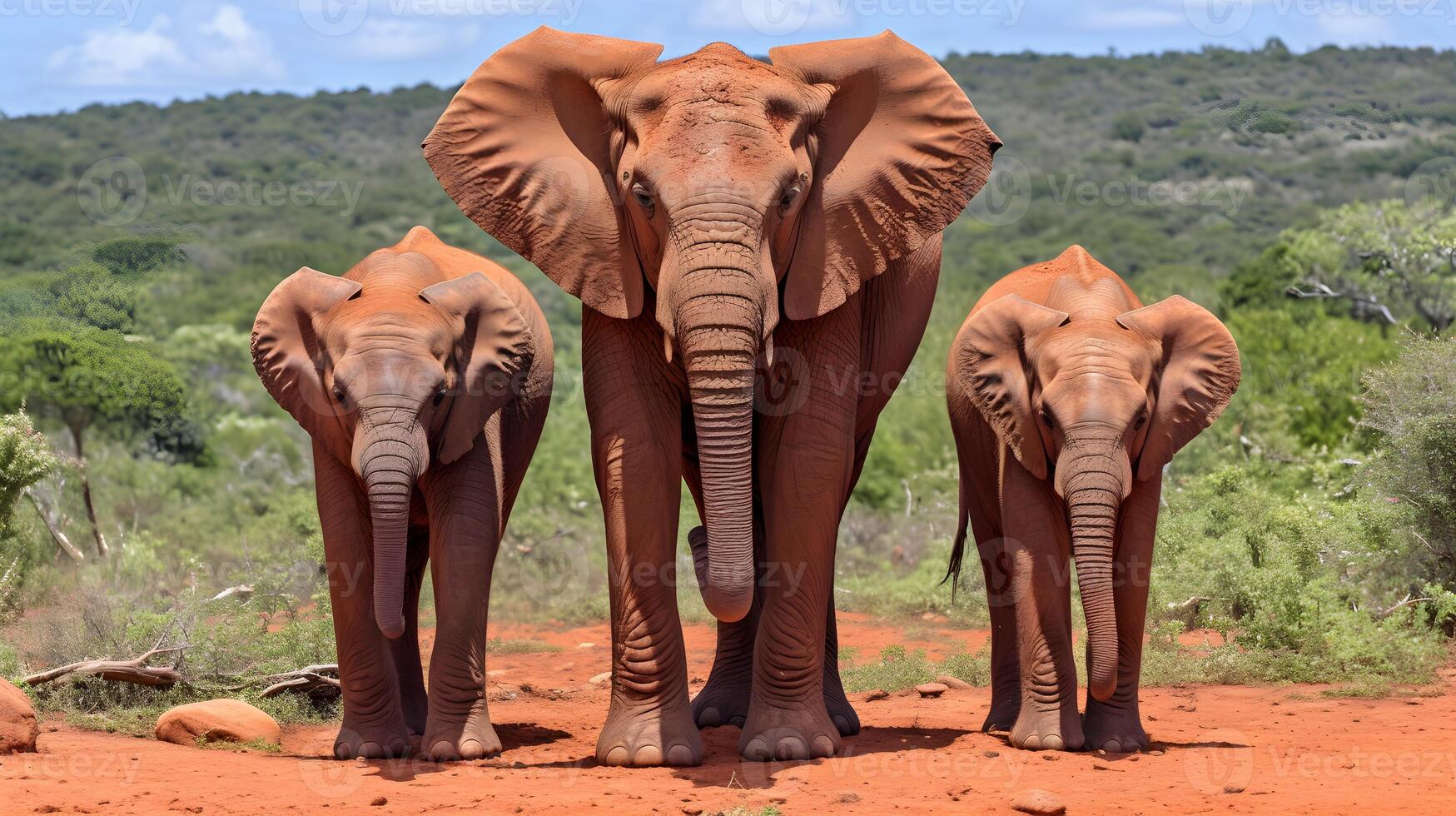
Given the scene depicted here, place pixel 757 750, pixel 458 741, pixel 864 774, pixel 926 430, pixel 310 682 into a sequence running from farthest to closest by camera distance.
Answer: pixel 926 430, pixel 310 682, pixel 458 741, pixel 757 750, pixel 864 774

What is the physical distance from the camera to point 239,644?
1105 centimetres

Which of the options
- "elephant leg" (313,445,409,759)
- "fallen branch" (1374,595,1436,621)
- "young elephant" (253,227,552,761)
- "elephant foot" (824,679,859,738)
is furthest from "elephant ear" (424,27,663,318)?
"fallen branch" (1374,595,1436,621)

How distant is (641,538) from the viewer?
845cm

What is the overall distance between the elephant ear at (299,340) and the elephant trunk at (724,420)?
6.73ft

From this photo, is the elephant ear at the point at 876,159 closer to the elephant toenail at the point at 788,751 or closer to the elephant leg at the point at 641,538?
the elephant leg at the point at 641,538

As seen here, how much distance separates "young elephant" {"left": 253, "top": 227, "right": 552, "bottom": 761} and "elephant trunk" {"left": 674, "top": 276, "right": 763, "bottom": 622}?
144 cm

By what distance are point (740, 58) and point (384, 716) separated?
3.73m

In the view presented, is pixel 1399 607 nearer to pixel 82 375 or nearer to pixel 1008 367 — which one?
pixel 1008 367

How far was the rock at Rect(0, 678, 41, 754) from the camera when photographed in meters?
8.20

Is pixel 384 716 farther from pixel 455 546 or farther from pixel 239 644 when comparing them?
pixel 239 644

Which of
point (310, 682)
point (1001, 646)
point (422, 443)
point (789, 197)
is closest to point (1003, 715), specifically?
point (1001, 646)

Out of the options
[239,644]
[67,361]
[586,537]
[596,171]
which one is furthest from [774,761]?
[586,537]

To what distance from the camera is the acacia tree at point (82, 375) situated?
14.1m

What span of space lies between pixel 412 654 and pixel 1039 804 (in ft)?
13.3
